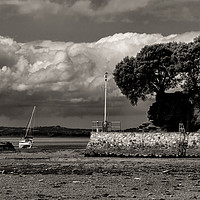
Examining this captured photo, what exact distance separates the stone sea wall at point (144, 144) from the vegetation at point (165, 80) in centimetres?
1154

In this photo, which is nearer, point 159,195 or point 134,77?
point 159,195

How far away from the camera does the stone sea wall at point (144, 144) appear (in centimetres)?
6831

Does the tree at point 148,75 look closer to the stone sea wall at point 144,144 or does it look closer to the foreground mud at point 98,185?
the stone sea wall at point 144,144

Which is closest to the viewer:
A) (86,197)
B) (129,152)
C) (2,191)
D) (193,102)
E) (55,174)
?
(86,197)

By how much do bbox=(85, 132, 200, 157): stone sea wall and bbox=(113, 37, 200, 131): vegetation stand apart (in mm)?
11545

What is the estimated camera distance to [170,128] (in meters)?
82.3

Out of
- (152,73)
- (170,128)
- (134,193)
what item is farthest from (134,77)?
(134,193)

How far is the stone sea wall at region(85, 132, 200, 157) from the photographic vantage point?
224 ft

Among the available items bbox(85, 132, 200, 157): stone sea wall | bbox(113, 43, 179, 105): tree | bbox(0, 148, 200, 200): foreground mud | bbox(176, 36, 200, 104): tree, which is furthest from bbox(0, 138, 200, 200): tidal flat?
bbox(113, 43, 179, 105): tree

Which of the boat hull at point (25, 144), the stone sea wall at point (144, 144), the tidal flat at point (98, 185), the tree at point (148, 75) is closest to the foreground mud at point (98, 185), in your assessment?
the tidal flat at point (98, 185)

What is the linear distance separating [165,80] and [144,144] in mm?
15821

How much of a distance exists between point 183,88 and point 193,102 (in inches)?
87.2

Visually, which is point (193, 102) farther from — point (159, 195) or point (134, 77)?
point (159, 195)

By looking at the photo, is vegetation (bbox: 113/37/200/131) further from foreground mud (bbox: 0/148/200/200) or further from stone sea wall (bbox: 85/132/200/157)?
foreground mud (bbox: 0/148/200/200)
